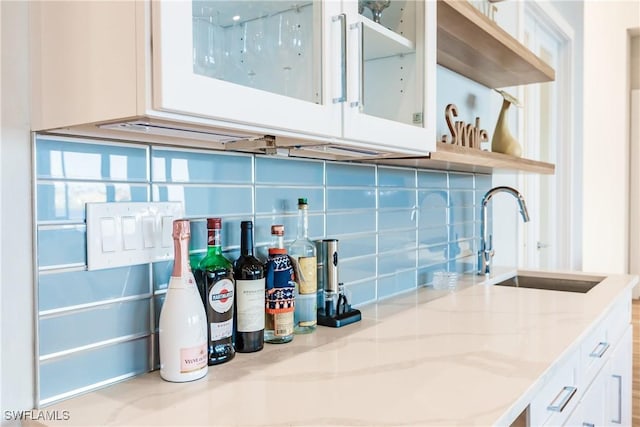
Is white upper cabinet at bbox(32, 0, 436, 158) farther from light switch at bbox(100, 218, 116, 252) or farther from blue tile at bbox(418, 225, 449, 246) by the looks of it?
blue tile at bbox(418, 225, 449, 246)

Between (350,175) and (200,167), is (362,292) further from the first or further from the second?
(200,167)

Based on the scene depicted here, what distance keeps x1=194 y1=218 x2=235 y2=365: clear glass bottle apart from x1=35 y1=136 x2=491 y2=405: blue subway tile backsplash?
7 cm

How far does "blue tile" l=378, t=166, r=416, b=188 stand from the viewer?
5.63 ft

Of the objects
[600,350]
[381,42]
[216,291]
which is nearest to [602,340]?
[600,350]

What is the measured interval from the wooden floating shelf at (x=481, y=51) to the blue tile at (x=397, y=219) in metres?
0.56

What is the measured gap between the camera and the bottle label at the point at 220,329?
105 cm

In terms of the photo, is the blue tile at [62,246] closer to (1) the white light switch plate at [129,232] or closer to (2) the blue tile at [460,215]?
(1) the white light switch plate at [129,232]

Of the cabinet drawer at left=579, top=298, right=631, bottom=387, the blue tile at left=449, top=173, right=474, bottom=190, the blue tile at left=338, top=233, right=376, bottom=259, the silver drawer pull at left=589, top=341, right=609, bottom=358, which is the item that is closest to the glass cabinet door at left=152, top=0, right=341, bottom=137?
the blue tile at left=338, top=233, right=376, bottom=259

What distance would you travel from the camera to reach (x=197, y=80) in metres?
0.74

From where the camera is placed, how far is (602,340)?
1.61 metres

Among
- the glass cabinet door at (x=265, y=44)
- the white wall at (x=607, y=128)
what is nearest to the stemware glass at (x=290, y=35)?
the glass cabinet door at (x=265, y=44)

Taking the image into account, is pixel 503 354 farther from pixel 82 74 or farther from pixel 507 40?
pixel 507 40

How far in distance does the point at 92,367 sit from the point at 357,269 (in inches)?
33.4

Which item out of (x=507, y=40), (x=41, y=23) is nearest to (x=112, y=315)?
(x=41, y=23)
